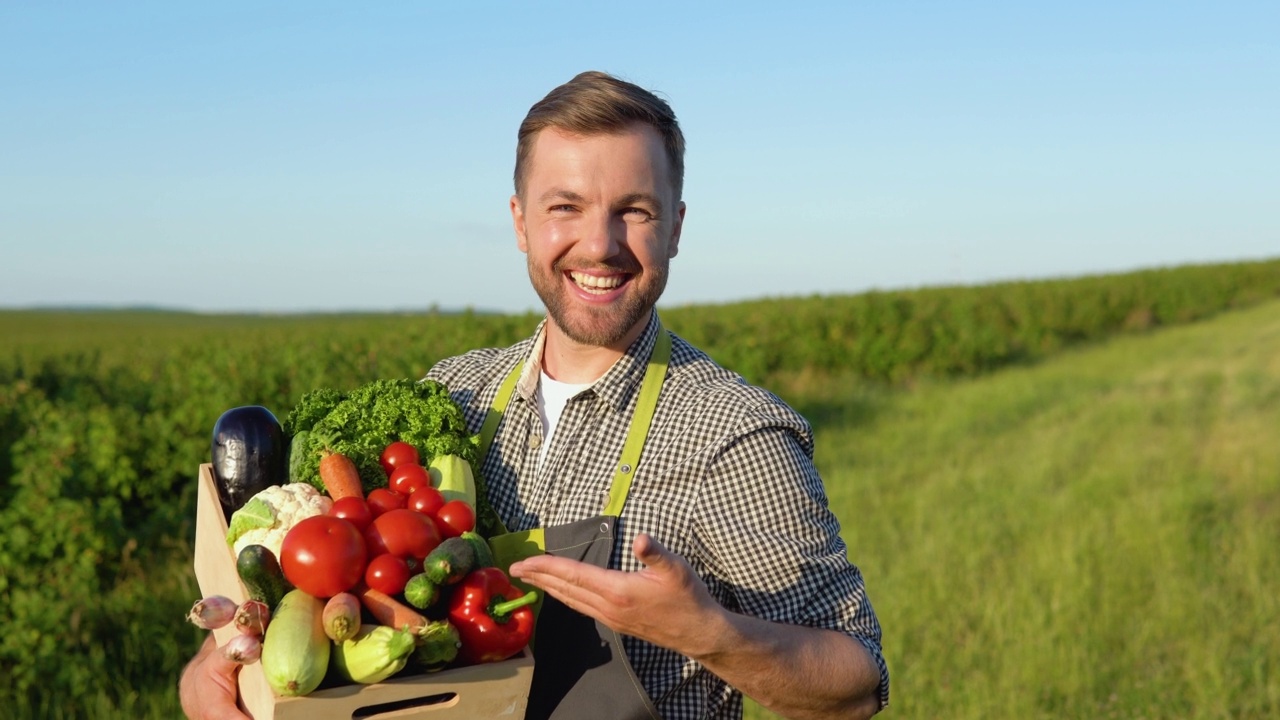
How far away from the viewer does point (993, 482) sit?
34.0 ft

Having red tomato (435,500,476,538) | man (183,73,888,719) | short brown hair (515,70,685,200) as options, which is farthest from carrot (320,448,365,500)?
short brown hair (515,70,685,200)

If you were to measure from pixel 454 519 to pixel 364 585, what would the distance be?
0.75ft

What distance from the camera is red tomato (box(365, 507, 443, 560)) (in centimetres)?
222

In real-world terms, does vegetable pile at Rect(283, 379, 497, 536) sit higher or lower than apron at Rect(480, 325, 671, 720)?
higher

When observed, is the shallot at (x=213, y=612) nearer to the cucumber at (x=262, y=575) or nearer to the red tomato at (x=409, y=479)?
the cucumber at (x=262, y=575)

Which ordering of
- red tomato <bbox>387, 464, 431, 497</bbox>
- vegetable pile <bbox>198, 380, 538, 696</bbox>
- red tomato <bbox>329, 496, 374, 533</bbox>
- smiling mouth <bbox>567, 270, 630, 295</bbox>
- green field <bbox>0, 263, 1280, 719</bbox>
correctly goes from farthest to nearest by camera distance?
green field <bbox>0, 263, 1280, 719</bbox>, smiling mouth <bbox>567, 270, 630, 295</bbox>, red tomato <bbox>387, 464, 431, 497</bbox>, red tomato <bbox>329, 496, 374, 533</bbox>, vegetable pile <bbox>198, 380, 538, 696</bbox>

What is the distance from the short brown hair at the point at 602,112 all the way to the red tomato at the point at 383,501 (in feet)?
3.12

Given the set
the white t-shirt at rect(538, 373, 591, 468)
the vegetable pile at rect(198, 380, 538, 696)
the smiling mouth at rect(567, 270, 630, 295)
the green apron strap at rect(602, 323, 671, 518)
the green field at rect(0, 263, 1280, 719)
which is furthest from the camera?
the green field at rect(0, 263, 1280, 719)

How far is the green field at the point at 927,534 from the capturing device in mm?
5512

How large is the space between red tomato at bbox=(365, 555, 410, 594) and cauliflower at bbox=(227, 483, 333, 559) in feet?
0.84

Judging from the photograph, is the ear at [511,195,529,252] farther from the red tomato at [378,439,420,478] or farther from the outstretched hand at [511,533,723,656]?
the outstretched hand at [511,533,723,656]

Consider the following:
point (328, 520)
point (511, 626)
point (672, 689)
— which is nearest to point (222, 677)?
point (328, 520)

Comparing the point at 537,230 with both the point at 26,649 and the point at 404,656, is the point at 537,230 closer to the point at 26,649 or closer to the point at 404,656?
the point at 404,656

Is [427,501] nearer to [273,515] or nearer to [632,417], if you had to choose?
Answer: [273,515]
